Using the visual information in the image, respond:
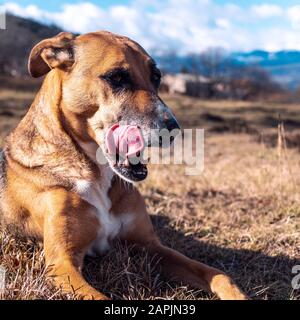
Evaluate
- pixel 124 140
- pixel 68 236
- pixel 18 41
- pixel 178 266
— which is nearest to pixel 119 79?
pixel 124 140

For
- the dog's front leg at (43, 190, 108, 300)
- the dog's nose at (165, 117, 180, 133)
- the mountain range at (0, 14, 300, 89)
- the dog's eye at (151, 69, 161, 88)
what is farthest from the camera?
the mountain range at (0, 14, 300, 89)

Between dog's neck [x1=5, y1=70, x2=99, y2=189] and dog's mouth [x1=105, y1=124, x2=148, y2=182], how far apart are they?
23 cm

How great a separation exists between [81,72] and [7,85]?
17.8 meters

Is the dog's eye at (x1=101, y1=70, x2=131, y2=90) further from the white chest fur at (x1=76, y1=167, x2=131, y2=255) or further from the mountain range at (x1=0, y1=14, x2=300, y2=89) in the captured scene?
the mountain range at (x1=0, y1=14, x2=300, y2=89)

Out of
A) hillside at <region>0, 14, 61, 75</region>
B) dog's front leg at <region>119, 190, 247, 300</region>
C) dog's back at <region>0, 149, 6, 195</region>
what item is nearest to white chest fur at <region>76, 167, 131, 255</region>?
dog's front leg at <region>119, 190, 247, 300</region>

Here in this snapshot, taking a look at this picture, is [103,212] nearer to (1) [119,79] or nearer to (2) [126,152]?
(2) [126,152]

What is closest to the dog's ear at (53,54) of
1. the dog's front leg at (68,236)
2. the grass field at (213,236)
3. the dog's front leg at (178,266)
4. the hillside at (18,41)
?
the dog's front leg at (68,236)

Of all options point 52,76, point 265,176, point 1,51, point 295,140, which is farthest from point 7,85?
point 52,76

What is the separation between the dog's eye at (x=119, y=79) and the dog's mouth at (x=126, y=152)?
0.28m

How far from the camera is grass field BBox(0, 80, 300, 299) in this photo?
137 inches

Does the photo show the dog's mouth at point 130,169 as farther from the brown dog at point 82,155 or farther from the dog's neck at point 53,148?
the dog's neck at point 53,148

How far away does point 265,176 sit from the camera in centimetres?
661

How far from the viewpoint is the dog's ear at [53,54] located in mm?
3709

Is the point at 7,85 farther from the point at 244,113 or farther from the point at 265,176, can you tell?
the point at 265,176
